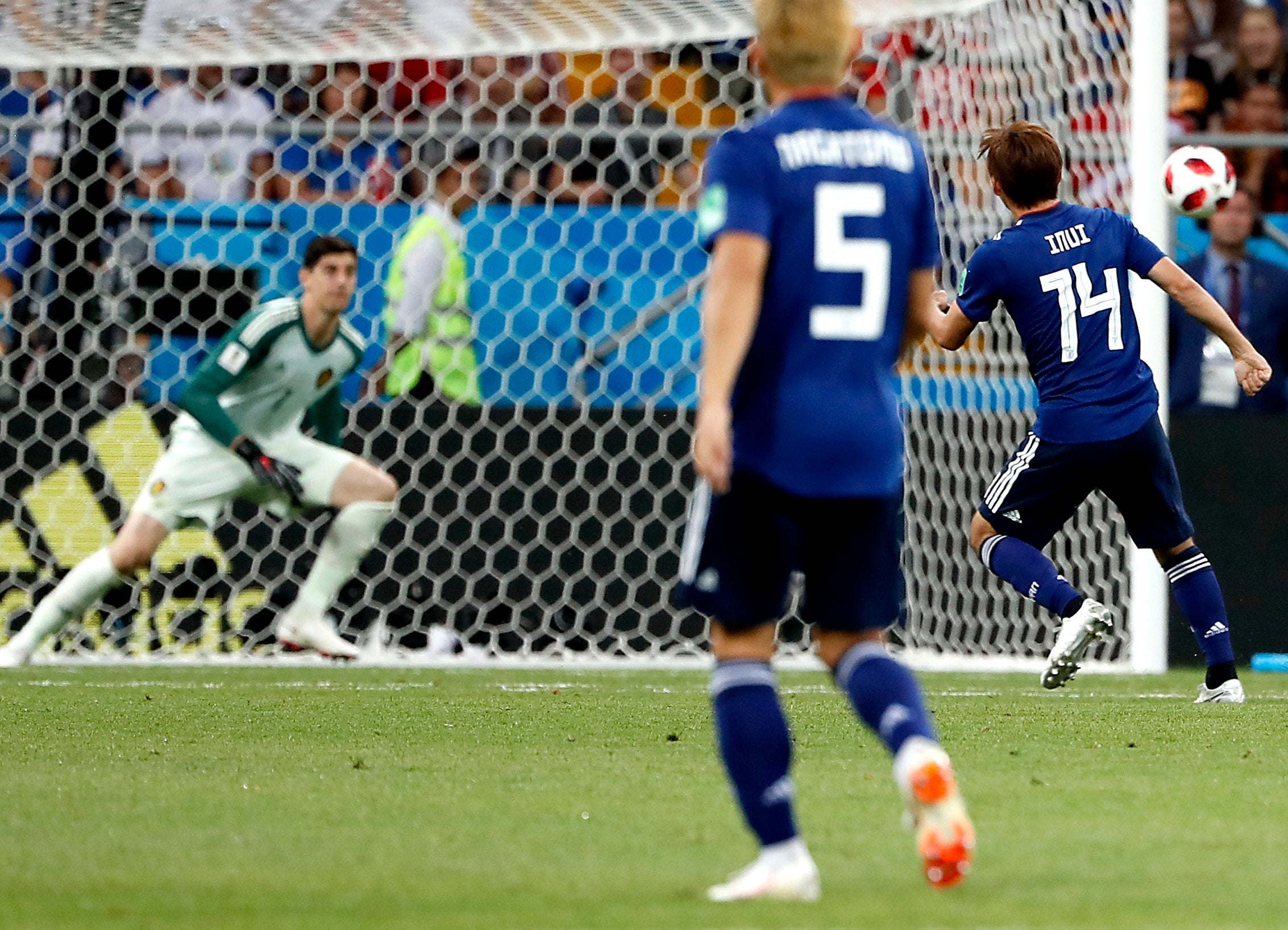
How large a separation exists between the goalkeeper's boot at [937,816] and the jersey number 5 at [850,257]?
2.30 ft

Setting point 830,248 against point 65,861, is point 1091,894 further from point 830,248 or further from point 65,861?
point 65,861

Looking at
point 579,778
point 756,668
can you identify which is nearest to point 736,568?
point 756,668

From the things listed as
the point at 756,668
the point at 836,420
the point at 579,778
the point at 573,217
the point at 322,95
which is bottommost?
the point at 579,778

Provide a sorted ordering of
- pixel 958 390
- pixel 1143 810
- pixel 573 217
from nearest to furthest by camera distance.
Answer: pixel 1143 810, pixel 958 390, pixel 573 217

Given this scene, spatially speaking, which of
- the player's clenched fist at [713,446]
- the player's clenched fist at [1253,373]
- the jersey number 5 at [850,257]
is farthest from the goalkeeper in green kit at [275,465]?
the player's clenched fist at [713,446]

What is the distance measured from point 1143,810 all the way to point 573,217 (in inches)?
257

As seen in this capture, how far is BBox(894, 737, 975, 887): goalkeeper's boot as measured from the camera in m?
3.15

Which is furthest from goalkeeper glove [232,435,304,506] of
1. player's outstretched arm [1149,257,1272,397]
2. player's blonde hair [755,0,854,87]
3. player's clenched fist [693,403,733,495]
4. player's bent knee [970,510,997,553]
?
player's clenched fist [693,403,733,495]

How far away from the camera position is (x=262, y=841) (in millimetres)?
3836

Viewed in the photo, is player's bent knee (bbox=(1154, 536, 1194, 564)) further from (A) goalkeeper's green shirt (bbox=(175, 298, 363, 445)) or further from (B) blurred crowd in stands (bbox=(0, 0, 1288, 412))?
(A) goalkeeper's green shirt (bbox=(175, 298, 363, 445))

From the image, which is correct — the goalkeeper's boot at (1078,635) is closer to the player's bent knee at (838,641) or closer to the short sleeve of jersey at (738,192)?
the player's bent knee at (838,641)

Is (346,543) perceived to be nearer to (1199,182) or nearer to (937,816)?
(1199,182)

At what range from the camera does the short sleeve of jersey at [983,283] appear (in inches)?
254

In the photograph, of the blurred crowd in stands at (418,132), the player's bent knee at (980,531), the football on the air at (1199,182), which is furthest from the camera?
the blurred crowd in stands at (418,132)
